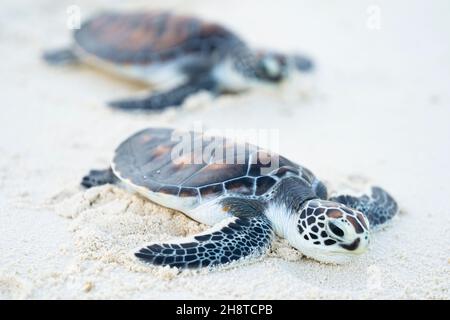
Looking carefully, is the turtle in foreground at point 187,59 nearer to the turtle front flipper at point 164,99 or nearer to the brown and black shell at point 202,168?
the turtle front flipper at point 164,99

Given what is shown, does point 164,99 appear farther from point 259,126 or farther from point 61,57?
point 61,57

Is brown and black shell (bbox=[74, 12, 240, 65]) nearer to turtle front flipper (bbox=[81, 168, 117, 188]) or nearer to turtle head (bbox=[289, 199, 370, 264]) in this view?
turtle front flipper (bbox=[81, 168, 117, 188])

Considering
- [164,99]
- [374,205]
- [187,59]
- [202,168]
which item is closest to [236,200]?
[202,168]

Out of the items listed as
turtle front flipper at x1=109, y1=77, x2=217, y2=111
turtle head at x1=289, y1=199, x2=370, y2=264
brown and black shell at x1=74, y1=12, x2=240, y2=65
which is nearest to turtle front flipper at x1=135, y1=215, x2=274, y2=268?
turtle head at x1=289, y1=199, x2=370, y2=264

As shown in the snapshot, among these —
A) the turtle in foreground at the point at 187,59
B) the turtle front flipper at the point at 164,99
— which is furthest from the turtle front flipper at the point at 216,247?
the turtle in foreground at the point at 187,59
